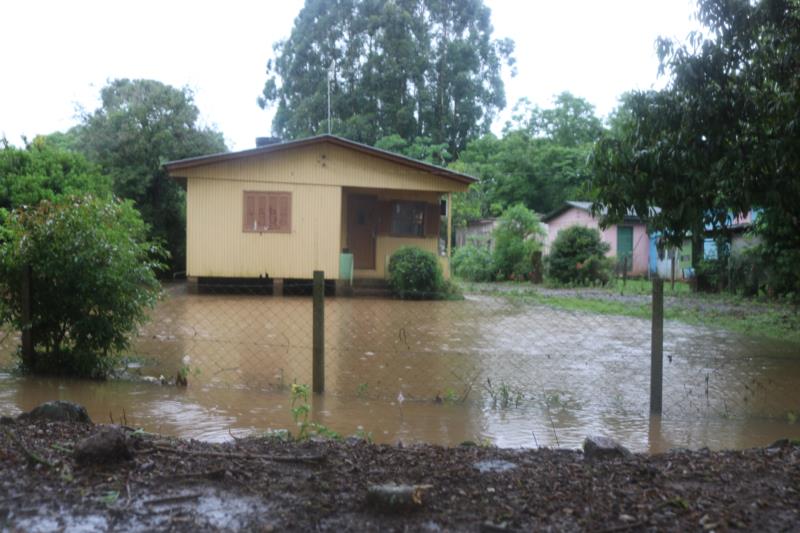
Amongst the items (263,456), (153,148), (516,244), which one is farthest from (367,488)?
(153,148)

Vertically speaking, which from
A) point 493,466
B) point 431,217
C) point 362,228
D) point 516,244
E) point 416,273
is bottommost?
point 493,466

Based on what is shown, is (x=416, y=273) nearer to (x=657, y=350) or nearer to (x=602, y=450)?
(x=657, y=350)

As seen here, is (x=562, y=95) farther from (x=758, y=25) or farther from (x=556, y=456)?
(x=556, y=456)

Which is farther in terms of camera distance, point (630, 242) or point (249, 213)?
point (630, 242)

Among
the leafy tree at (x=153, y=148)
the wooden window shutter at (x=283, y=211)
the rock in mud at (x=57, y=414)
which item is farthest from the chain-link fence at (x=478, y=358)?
the leafy tree at (x=153, y=148)

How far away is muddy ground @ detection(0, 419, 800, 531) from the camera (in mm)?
2947

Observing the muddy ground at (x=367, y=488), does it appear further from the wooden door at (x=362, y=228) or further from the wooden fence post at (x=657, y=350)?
the wooden door at (x=362, y=228)

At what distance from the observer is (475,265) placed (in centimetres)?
2981

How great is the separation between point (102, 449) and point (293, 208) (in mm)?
16633

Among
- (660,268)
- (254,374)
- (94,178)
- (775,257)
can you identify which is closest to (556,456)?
(254,374)

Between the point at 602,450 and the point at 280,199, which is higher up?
the point at 280,199

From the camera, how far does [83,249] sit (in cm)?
684

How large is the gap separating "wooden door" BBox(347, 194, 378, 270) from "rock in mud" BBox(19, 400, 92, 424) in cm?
1802

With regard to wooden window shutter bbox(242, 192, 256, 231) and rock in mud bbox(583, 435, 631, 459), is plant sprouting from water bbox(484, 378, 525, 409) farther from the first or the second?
wooden window shutter bbox(242, 192, 256, 231)
